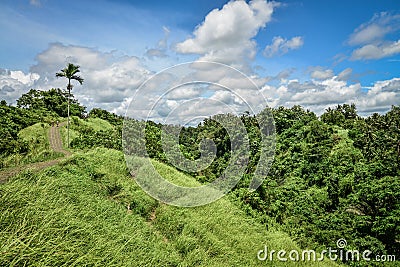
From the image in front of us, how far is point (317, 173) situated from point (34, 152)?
1730 centimetres

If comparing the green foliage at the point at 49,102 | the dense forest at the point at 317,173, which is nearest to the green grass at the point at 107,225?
the dense forest at the point at 317,173

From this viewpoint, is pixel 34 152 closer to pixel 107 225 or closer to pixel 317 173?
pixel 107 225

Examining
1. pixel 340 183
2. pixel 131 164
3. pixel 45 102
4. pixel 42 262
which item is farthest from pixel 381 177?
pixel 45 102

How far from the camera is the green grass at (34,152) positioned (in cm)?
1112

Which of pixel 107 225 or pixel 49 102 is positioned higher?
pixel 49 102

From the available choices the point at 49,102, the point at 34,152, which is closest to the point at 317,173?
the point at 34,152

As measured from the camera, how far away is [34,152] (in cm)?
1437

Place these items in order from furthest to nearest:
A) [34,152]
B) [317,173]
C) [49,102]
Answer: [49,102]
[317,173]
[34,152]

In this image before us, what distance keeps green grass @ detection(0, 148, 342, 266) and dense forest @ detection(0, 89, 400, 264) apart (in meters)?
3.84

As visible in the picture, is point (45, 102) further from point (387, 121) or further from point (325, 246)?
point (387, 121)

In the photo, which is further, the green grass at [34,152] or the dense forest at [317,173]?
the dense forest at [317,173]

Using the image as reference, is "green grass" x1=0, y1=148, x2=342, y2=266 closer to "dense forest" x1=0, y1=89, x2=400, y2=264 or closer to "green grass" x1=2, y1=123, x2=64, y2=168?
"green grass" x1=2, y1=123, x2=64, y2=168

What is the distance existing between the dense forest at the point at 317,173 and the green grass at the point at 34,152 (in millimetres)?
454

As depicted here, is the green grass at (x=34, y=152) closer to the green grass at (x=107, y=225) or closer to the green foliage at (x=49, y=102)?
the green grass at (x=107, y=225)
